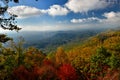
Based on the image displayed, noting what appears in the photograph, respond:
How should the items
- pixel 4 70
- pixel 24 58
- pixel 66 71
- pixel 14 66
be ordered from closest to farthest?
pixel 4 70, pixel 14 66, pixel 24 58, pixel 66 71

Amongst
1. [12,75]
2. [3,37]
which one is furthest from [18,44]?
[3,37]

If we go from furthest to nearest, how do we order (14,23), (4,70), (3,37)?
(4,70)
(3,37)
(14,23)

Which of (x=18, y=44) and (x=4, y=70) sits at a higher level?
(x=18, y=44)

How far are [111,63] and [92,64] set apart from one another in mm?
5479

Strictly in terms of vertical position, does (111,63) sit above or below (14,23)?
below

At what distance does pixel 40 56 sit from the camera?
7950 cm

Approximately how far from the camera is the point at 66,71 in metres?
69.4

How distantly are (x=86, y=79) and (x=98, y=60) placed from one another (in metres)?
9.83

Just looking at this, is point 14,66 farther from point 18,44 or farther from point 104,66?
point 104,66

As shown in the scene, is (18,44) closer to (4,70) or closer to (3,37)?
(4,70)

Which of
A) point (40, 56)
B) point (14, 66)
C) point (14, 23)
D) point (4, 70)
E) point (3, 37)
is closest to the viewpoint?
point (14, 23)

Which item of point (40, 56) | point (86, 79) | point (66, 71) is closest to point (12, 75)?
point (66, 71)

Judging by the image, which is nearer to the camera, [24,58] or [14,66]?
[14,66]

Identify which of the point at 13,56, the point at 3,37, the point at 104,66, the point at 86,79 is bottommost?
the point at 86,79
